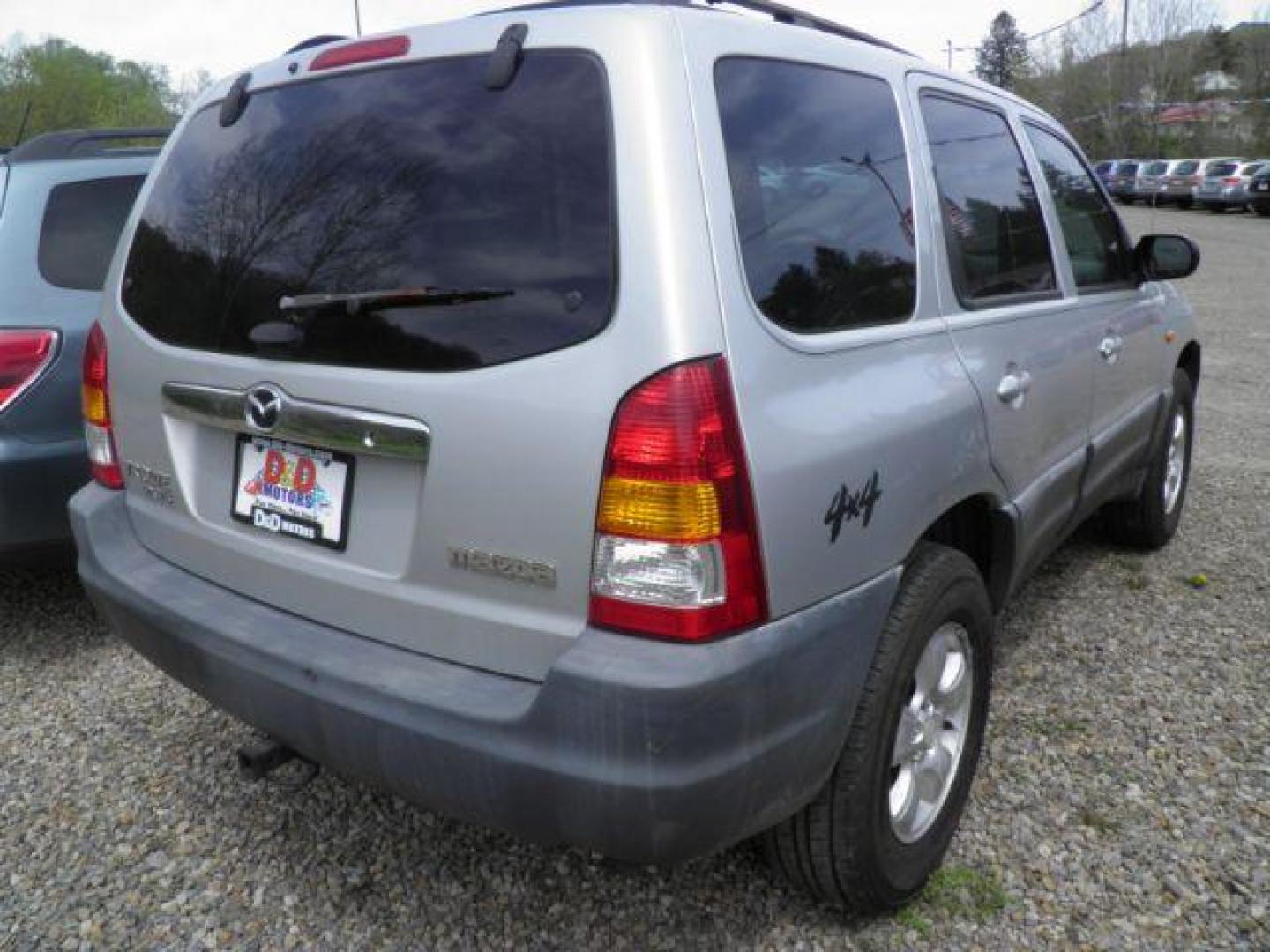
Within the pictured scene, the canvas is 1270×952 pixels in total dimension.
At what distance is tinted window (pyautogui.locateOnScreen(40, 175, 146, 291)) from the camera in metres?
3.55

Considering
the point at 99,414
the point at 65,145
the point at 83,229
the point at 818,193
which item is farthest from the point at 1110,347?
the point at 65,145

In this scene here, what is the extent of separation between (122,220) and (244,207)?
6.86 ft

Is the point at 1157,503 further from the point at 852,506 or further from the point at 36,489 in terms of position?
the point at 36,489

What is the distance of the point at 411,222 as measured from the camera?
1884 mm

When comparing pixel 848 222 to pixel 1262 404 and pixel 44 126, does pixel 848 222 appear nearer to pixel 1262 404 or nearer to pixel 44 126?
pixel 1262 404

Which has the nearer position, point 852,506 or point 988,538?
point 852,506

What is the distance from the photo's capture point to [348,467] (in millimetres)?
1954

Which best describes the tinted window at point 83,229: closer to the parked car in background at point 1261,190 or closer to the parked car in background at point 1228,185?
the parked car in background at point 1261,190

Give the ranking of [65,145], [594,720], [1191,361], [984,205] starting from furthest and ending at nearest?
1. [1191,361]
2. [65,145]
3. [984,205]
4. [594,720]

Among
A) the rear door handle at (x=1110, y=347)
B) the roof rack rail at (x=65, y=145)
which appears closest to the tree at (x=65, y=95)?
the roof rack rail at (x=65, y=145)

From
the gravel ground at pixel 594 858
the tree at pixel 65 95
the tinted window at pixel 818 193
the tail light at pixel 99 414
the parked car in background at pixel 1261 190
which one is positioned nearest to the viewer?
the tinted window at pixel 818 193

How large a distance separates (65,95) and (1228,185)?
119ft

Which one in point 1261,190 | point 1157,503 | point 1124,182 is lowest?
point 1157,503

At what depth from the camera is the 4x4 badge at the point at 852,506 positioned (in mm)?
1836
